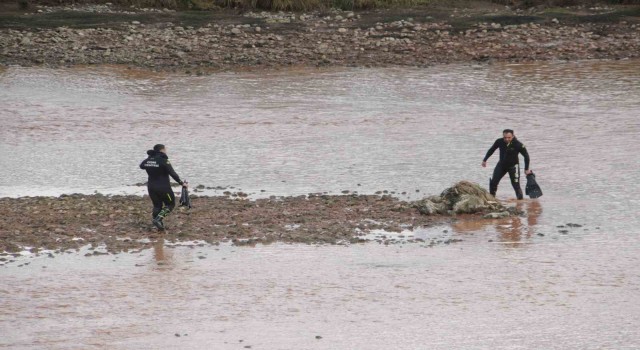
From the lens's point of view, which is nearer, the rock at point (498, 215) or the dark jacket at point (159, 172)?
the dark jacket at point (159, 172)

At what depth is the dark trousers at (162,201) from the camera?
17.9 meters

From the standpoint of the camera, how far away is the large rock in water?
1925 cm

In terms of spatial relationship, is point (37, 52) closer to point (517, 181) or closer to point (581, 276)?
point (517, 181)

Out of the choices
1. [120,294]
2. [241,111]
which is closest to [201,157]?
[241,111]

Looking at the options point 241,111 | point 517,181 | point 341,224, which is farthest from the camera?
point 241,111

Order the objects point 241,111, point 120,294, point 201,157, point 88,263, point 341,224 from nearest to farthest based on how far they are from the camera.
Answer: point 120,294 < point 88,263 < point 341,224 < point 201,157 < point 241,111

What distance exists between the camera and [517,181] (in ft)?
68.2

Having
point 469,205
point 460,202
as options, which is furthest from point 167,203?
point 469,205

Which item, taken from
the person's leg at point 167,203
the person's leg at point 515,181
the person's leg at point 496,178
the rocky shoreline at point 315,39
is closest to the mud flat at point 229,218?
the person's leg at point 167,203

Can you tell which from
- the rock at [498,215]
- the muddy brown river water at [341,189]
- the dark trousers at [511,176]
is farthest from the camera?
the dark trousers at [511,176]

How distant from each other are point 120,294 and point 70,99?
18.6 metres

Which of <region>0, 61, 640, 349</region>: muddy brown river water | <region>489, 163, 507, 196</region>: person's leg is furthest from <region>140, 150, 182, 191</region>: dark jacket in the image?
<region>489, 163, 507, 196</region>: person's leg

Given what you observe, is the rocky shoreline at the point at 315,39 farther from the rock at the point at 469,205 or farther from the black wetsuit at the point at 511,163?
the rock at the point at 469,205

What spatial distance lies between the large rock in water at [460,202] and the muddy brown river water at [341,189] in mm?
520
